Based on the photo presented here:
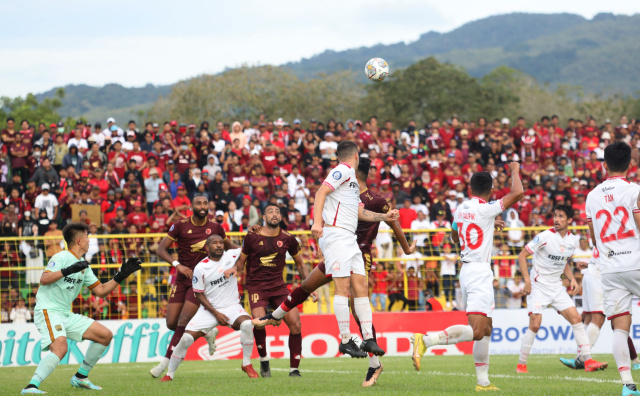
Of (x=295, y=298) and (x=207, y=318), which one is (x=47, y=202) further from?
(x=295, y=298)

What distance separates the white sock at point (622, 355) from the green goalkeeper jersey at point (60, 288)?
243 inches

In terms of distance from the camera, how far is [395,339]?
16141 millimetres

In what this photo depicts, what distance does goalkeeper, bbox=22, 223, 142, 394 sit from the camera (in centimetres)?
909

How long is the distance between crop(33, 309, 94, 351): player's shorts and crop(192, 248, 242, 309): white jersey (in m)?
2.19

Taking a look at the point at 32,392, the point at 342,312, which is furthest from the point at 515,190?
the point at 32,392

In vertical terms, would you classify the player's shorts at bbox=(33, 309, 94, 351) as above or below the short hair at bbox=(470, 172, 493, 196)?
below

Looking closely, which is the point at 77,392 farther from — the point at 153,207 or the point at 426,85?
the point at 426,85

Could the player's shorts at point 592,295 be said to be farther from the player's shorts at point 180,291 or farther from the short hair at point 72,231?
the short hair at point 72,231

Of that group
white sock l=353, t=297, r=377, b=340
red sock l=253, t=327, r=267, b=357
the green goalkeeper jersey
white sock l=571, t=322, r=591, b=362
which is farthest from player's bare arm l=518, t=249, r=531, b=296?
the green goalkeeper jersey

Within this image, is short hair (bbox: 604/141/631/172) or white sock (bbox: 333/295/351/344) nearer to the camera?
short hair (bbox: 604/141/631/172)

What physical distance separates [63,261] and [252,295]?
118 inches

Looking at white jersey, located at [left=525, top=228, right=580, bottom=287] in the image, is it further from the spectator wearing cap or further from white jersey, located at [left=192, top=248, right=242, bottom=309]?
the spectator wearing cap

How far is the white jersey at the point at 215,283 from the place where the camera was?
11.4 meters

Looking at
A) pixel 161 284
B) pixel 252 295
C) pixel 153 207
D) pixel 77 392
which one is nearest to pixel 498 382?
pixel 252 295
